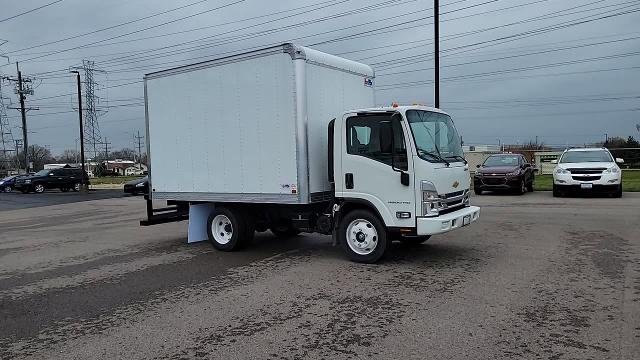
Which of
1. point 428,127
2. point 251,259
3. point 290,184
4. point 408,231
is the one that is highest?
point 428,127

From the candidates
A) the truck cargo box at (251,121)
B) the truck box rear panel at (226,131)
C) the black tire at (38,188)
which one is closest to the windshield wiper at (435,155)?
the truck cargo box at (251,121)

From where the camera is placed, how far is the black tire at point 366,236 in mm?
7720

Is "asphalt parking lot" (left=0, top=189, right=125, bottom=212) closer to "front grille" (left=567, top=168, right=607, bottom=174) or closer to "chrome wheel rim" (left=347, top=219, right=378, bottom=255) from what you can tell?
"chrome wheel rim" (left=347, top=219, right=378, bottom=255)

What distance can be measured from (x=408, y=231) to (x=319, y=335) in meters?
2.94

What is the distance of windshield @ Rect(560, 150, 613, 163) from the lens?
18.0 meters

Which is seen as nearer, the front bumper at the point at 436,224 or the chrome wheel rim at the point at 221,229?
the front bumper at the point at 436,224

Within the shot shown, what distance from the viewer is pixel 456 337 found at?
4.68 m

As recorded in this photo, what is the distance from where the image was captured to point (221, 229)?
9.62m

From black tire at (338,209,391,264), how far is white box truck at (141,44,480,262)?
0.02 metres

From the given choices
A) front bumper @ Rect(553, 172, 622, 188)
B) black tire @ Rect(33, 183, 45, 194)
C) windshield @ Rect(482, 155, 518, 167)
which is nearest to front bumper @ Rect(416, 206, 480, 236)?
front bumper @ Rect(553, 172, 622, 188)

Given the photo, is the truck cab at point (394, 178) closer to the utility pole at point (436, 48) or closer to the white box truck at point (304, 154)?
the white box truck at point (304, 154)

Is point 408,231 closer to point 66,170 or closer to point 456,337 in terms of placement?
point 456,337

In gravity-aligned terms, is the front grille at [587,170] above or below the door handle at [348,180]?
below

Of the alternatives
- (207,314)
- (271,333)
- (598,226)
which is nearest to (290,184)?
(207,314)
